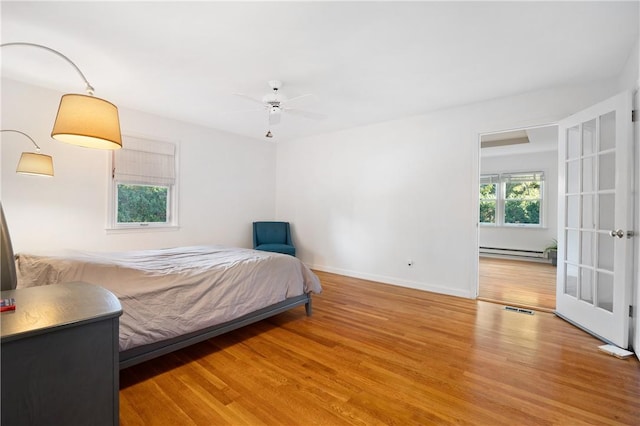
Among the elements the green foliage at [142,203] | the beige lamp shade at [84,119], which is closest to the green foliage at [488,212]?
the green foliage at [142,203]

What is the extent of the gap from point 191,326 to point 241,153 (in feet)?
12.5

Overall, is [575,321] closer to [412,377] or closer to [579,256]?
[579,256]

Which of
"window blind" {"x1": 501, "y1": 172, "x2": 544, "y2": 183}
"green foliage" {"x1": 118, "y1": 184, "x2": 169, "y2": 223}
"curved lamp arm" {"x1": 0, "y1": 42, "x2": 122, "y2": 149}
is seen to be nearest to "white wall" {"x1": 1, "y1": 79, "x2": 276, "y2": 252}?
"green foliage" {"x1": 118, "y1": 184, "x2": 169, "y2": 223}

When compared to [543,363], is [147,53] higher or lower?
higher

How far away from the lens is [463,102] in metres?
3.76

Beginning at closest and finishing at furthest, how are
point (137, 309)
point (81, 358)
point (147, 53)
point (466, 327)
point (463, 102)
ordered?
point (81, 358), point (137, 309), point (147, 53), point (466, 327), point (463, 102)

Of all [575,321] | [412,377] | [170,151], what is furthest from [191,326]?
[575,321]

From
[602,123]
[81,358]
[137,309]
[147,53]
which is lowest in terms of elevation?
[137,309]

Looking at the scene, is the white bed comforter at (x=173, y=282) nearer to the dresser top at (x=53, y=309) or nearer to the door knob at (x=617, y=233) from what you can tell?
the dresser top at (x=53, y=309)

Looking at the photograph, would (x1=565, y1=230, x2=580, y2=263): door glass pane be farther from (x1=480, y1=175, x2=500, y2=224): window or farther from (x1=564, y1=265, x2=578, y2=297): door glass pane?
(x1=480, y1=175, x2=500, y2=224): window

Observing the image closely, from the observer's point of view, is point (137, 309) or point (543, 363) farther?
point (543, 363)

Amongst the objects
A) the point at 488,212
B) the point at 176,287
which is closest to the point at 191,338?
the point at 176,287

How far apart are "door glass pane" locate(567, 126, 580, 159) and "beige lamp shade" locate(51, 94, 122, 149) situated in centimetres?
403

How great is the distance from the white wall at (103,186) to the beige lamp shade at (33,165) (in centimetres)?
61
